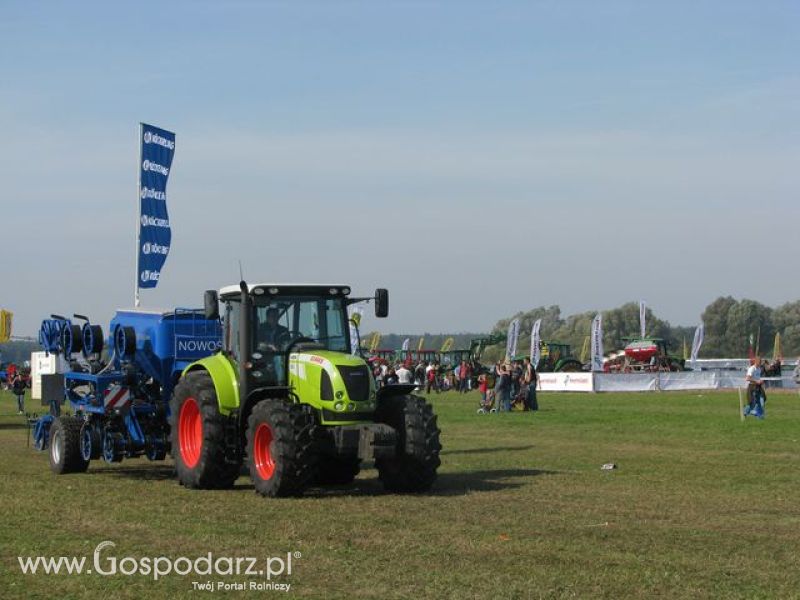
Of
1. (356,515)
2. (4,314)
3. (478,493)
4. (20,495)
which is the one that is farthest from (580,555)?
(4,314)

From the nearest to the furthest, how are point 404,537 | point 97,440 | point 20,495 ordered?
point 404,537 < point 20,495 < point 97,440

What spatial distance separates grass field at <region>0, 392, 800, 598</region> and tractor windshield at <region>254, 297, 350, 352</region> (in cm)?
178

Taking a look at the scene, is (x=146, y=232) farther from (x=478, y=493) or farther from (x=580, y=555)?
(x=580, y=555)

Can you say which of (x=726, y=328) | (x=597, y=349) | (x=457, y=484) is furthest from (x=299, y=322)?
(x=726, y=328)

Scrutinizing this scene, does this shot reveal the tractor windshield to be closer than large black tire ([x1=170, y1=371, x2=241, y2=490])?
No

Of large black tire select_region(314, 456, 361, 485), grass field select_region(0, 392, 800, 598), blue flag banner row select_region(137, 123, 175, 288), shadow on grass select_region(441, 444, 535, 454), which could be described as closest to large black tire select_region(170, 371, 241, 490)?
grass field select_region(0, 392, 800, 598)

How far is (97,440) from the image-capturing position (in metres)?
16.5

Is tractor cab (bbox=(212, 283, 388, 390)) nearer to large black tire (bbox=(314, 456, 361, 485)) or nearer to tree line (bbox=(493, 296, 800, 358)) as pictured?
large black tire (bbox=(314, 456, 361, 485))

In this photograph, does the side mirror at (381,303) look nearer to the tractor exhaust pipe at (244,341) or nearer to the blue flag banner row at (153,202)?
the tractor exhaust pipe at (244,341)

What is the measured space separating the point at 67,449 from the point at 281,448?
4985 millimetres

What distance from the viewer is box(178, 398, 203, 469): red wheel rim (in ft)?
48.2

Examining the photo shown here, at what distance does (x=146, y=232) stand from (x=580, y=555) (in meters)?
15.4

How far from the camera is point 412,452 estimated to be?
13.5 meters

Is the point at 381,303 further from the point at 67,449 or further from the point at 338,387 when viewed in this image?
the point at 67,449
